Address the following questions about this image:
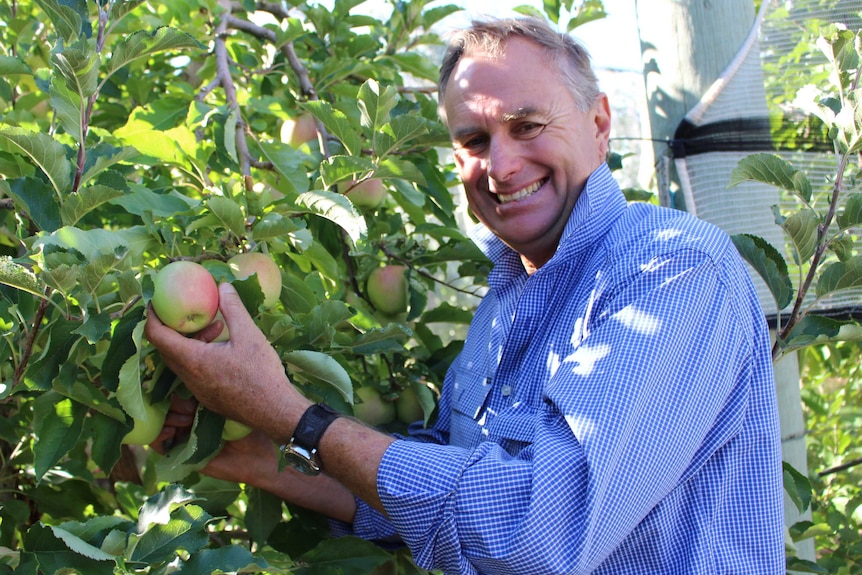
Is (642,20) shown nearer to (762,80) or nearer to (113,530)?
(762,80)

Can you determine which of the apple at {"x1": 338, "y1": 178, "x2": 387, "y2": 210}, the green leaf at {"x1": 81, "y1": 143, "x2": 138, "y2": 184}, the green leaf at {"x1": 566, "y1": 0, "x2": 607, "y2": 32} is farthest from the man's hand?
the green leaf at {"x1": 566, "y1": 0, "x2": 607, "y2": 32}

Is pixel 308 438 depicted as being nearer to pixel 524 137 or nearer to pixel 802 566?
pixel 524 137

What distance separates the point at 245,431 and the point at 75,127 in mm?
487

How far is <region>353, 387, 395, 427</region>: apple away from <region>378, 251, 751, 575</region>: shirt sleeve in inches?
17.2

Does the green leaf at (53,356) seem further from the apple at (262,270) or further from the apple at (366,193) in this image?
the apple at (366,193)

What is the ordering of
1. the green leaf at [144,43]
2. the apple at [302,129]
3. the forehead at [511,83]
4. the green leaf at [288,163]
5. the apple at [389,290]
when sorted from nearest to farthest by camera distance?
the green leaf at [144,43]
the forehead at [511,83]
the green leaf at [288,163]
the apple at [389,290]
the apple at [302,129]

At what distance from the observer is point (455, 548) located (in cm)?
104

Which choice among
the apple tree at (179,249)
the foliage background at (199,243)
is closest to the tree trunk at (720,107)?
the foliage background at (199,243)

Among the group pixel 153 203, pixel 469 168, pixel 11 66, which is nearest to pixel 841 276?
pixel 469 168

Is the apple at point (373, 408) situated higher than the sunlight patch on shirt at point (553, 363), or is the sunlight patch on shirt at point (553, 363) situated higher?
the sunlight patch on shirt at point (553, 363)

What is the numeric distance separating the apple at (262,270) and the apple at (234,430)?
7.0 inches

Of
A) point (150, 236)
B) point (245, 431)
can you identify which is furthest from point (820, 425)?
point (150, 236)

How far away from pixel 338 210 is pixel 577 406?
0.44 metres

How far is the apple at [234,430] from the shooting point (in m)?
1.27
